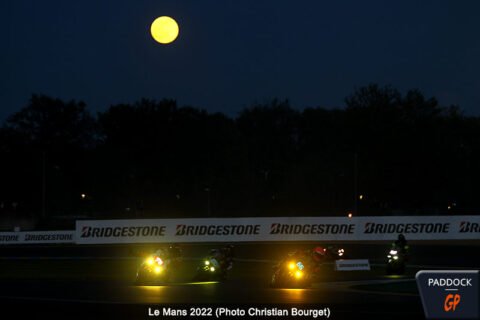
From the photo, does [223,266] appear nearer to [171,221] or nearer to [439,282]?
[439,282]

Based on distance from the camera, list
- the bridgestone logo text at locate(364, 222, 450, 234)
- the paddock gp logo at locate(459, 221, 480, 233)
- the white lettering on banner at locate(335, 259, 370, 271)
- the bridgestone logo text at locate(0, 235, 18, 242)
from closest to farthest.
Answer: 1. the white lettering on banner at locate(335, 259, 370, 271)
2. the bridgestone logo text at locate(364, 222, 450, 234)
3. the paddock gp logo at locate(459, 221, 480, 233)
4. the bridgestone logo text at locate(0, 235, 18, 242)

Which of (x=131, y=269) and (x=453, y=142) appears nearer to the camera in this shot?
(x=131, y=269)

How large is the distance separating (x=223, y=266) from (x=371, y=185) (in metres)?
73.6

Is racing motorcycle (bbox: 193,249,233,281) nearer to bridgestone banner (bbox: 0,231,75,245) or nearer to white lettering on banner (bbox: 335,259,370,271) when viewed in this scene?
white lettering on banner (bbox: 335,259,370,271)

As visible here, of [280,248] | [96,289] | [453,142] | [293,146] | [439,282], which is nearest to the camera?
[439,282]

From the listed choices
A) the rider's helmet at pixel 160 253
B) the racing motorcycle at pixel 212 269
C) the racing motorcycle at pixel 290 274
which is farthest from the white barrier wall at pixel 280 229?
the racing motorcycle at pixel 290 274

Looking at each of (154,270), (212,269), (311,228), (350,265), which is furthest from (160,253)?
(311,228)

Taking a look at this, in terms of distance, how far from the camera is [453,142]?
340 ft

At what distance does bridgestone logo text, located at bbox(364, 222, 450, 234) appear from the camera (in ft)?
159

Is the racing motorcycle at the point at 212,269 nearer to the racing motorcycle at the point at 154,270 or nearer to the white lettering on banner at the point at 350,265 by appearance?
the racing motorcycle at the point at 154,270

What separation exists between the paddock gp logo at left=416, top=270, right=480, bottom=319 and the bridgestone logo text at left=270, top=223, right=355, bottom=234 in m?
39.0

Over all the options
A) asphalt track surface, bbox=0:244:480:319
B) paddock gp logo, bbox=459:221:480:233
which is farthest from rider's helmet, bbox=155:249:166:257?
paddock gp logo, bbox=459:221:480:233

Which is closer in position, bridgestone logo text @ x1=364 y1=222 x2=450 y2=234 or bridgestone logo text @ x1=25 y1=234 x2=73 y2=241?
bridgestone logo text @ x1=364 y1=222 x2=450 y2=234

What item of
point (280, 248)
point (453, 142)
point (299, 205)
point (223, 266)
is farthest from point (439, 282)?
point (453, 142)
